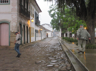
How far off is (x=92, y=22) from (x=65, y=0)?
9.46ft

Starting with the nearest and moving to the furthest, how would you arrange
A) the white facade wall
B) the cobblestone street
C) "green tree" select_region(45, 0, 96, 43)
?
1. the cobblestone street
2. "green tree" select_region(45, 0, 96, 43)
3. the white facade wall

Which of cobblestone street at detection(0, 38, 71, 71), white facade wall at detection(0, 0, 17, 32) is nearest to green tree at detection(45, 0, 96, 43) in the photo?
cobblestone street at detection(0, 38, 71, 71)

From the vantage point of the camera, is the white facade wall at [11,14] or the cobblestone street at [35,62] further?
the white facade wall at [11,14]

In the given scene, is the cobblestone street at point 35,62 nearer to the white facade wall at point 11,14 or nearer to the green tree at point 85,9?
the green tree at point 85,9

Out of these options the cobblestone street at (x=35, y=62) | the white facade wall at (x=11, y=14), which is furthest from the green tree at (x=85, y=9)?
the white facade wall at (x=11, y=14)

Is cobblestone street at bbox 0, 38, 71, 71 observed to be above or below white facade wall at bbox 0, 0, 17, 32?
below

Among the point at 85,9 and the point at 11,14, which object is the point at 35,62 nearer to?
the point at 85,9

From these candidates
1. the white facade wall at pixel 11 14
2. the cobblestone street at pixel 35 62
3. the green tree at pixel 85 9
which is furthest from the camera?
the white facade wall at pixel 11 14

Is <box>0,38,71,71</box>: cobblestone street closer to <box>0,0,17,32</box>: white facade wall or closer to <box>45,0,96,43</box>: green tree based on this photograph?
<box>45,0,96,43</box>: green tree

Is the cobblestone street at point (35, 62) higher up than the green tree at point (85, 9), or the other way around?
the green tree at point (85, 9)

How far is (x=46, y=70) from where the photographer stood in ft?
14.4

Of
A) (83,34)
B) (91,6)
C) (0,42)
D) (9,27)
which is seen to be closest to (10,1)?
(9,27)

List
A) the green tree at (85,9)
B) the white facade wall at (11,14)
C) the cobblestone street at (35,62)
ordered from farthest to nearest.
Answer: the white facade wall at (11,14) < the green tree at (85,9) < the cobblestone street at (35,62)

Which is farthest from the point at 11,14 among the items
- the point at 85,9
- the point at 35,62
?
the point at 35,62
